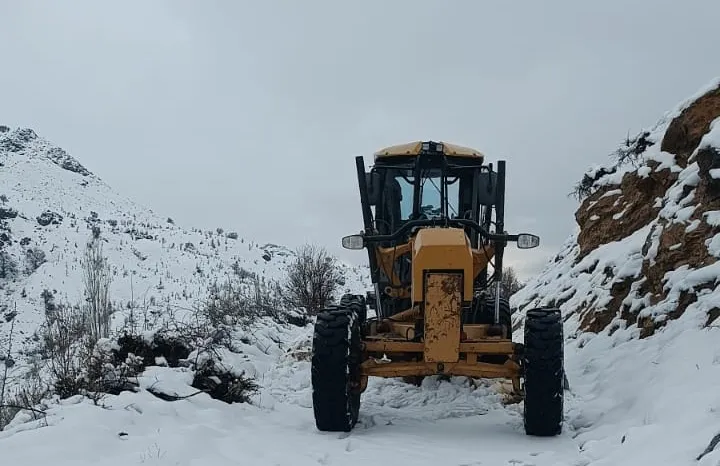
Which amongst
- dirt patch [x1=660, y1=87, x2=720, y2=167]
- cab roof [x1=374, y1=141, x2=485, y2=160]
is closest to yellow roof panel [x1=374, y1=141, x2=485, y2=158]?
cab roof [x1=374, y1=141, x2=485, y2=160]

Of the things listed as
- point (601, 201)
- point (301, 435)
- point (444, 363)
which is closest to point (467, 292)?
point (444, 363)

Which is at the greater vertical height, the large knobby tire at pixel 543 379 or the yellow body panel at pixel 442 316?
the yellow body panel at pixel 442 316

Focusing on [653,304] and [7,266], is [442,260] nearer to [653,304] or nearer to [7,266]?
[653,304]

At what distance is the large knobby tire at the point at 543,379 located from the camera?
5.29 meters

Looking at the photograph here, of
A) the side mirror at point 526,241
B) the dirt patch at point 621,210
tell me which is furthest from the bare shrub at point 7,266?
the side mirror at point 526,241

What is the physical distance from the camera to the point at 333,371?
5465mm

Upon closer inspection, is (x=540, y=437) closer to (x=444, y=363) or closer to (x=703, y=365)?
(x=444, y=363)

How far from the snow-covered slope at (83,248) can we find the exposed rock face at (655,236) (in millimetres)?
15002

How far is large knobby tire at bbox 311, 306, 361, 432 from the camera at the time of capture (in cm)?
547

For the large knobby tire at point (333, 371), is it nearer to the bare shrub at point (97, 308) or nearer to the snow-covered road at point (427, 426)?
the snow-covered road at point (427, 426)

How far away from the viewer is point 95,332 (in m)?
9.63

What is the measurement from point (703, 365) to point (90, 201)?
6277cm

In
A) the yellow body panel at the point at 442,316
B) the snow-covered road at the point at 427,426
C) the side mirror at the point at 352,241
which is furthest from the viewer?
the side mirror at the point at 352,241

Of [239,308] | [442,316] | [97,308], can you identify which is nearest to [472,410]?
[442,316]
